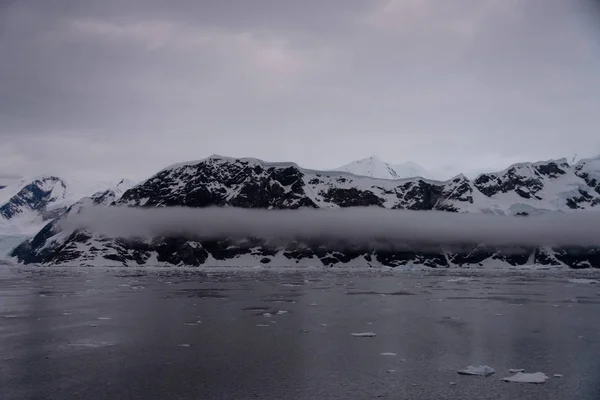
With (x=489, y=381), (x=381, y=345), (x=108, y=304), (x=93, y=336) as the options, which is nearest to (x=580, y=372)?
(x=489, y=381)

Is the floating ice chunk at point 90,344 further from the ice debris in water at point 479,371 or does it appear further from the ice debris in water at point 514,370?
the ice debris in water at point 514,370

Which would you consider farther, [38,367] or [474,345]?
[474,345]

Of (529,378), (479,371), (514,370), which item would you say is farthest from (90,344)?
(529,378)

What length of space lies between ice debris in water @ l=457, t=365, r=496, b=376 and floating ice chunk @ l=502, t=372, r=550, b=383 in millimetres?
735

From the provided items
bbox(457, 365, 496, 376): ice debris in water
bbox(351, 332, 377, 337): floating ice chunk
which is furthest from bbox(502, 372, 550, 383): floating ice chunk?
bbox(351, 332, 377, 337): floating ice chunk

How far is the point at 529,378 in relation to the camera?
17047 millimetres

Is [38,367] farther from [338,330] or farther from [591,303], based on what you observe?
[591,303]

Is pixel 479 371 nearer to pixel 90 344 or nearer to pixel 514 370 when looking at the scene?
pixel 514 370

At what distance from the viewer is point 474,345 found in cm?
2322

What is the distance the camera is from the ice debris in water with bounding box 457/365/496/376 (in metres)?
17.7

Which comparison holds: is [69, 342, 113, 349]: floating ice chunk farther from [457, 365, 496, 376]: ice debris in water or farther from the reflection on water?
[457, 365, 496, 376]: ice debris in water

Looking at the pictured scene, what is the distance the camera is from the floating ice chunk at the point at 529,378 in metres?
16.8

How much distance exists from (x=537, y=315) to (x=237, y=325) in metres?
19.9

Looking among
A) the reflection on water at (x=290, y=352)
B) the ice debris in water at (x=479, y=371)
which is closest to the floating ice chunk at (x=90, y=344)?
the reflection on water at (x=290, y=352)
